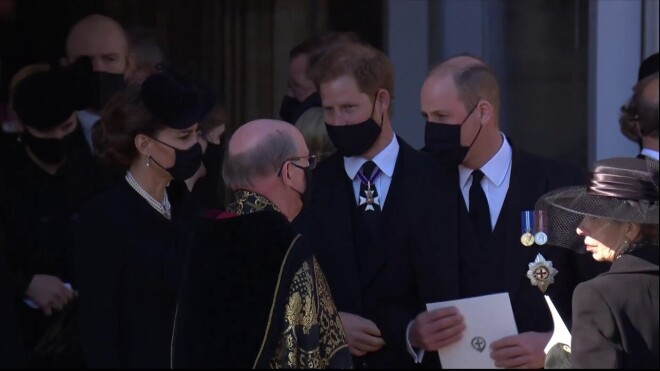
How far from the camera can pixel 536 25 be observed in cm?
619

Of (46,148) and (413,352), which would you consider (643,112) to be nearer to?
(413,352)

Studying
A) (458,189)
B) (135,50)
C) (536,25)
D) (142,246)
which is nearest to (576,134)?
(536,25)

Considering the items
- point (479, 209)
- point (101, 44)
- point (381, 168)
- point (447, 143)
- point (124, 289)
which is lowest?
point (124, 289)

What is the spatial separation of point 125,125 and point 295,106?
1.27 metres

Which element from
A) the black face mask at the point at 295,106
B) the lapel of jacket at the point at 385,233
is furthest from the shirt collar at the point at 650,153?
the black face mask at the point at 295,106

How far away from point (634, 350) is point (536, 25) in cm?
288

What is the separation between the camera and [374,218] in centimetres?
473

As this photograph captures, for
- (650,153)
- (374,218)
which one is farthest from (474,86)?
(650,153)

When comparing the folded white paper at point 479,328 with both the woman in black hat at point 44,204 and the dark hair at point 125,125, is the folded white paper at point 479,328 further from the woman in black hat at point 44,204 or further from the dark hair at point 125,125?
the woman in black hat at point 44,204

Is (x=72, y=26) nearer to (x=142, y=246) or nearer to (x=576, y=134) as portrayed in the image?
(x=142, y=246)

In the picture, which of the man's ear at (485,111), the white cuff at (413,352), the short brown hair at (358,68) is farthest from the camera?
the short brown hair at (358,68)

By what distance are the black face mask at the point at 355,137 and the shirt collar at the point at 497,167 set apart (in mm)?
392

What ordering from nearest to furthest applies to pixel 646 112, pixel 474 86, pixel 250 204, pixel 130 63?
1. pixel 250 204
2. pixel 646 112
3. pixel 474 86
4. pixel 130 63

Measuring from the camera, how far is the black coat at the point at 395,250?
180 inches
